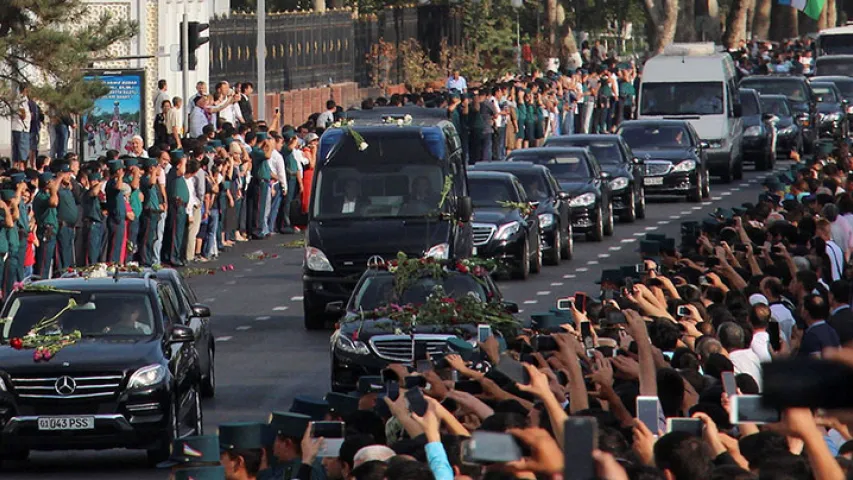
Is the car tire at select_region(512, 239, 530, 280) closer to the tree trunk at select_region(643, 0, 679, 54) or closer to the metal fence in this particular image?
the metal fence

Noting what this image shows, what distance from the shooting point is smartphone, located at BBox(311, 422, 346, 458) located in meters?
9.77

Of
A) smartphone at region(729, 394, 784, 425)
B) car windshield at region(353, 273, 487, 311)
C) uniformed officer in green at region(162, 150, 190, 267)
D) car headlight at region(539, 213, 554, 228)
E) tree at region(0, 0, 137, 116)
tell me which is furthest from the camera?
car headlight at region(539, 213, 554, 228)

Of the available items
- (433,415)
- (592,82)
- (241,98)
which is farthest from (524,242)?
(592,82)

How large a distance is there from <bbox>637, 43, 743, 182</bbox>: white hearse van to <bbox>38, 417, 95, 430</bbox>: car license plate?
1167 inches

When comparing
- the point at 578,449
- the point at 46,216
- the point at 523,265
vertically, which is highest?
the point at 578,449

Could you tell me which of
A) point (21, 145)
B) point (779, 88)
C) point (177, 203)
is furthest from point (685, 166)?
point (779, 88)

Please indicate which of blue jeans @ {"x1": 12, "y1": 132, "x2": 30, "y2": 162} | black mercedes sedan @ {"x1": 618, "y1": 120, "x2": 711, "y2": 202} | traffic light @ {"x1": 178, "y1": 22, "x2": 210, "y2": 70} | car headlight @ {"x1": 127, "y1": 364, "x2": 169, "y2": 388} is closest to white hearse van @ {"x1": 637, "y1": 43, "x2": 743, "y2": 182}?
black mercedes sedan @ {"x1": 618, "y1": 120, "x2": 711, "y2": 202}

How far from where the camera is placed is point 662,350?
41.9ft

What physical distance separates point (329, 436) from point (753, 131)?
3971 centimetres

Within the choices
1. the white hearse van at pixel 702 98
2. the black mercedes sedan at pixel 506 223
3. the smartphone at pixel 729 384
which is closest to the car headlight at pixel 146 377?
the smartphone at pixel 729 384

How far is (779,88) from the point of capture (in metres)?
54.8

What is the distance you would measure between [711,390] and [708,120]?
1389 inches

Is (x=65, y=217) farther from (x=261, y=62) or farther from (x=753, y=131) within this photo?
(x=753, y=131)

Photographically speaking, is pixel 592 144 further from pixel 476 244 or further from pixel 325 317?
pixel 325 317
